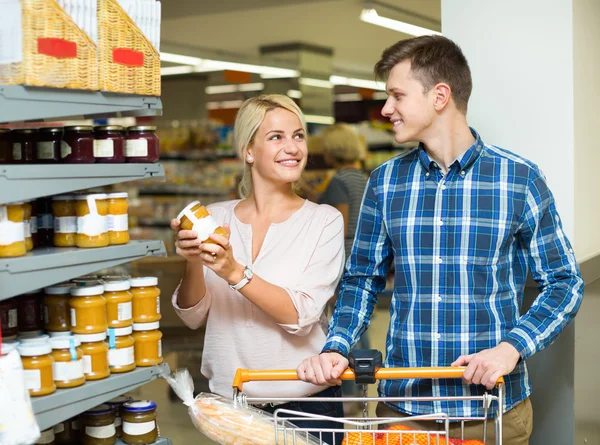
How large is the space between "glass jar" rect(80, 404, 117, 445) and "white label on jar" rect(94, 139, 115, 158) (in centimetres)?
A: 76

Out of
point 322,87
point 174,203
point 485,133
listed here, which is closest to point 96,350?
point 485,133

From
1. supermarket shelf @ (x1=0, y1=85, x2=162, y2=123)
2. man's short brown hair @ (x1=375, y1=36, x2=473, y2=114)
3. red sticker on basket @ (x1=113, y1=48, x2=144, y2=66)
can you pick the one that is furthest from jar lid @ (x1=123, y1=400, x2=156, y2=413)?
man's short brown hair @ (x1=375, y1=36, x2=473, y2=114)

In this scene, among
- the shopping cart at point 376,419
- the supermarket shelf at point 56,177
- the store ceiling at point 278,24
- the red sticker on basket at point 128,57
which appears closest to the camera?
the shopping cart at point 376,419

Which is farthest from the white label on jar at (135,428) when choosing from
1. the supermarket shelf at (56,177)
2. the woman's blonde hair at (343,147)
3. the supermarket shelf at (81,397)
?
the woman's blonde hair at (343,147)

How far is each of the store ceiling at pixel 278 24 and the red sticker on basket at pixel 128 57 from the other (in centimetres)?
734

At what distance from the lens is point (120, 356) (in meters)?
2.19

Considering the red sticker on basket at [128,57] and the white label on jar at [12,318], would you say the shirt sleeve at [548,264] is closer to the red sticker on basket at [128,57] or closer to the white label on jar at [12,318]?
the red sticker on basket at [128,57]

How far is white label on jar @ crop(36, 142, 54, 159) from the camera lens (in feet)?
7.09

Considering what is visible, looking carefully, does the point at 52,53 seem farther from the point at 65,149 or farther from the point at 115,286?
the point at 115,286

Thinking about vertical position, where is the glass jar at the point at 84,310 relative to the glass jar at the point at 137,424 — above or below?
above

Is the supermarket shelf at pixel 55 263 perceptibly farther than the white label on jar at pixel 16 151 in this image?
No

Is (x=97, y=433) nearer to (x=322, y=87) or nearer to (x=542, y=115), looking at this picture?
(x=542, y=115)

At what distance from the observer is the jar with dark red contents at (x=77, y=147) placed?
2156 mm

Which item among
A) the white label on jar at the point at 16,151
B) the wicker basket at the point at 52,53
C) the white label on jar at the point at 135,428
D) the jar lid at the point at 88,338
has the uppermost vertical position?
→ the wicker basket at the point at 52,53
